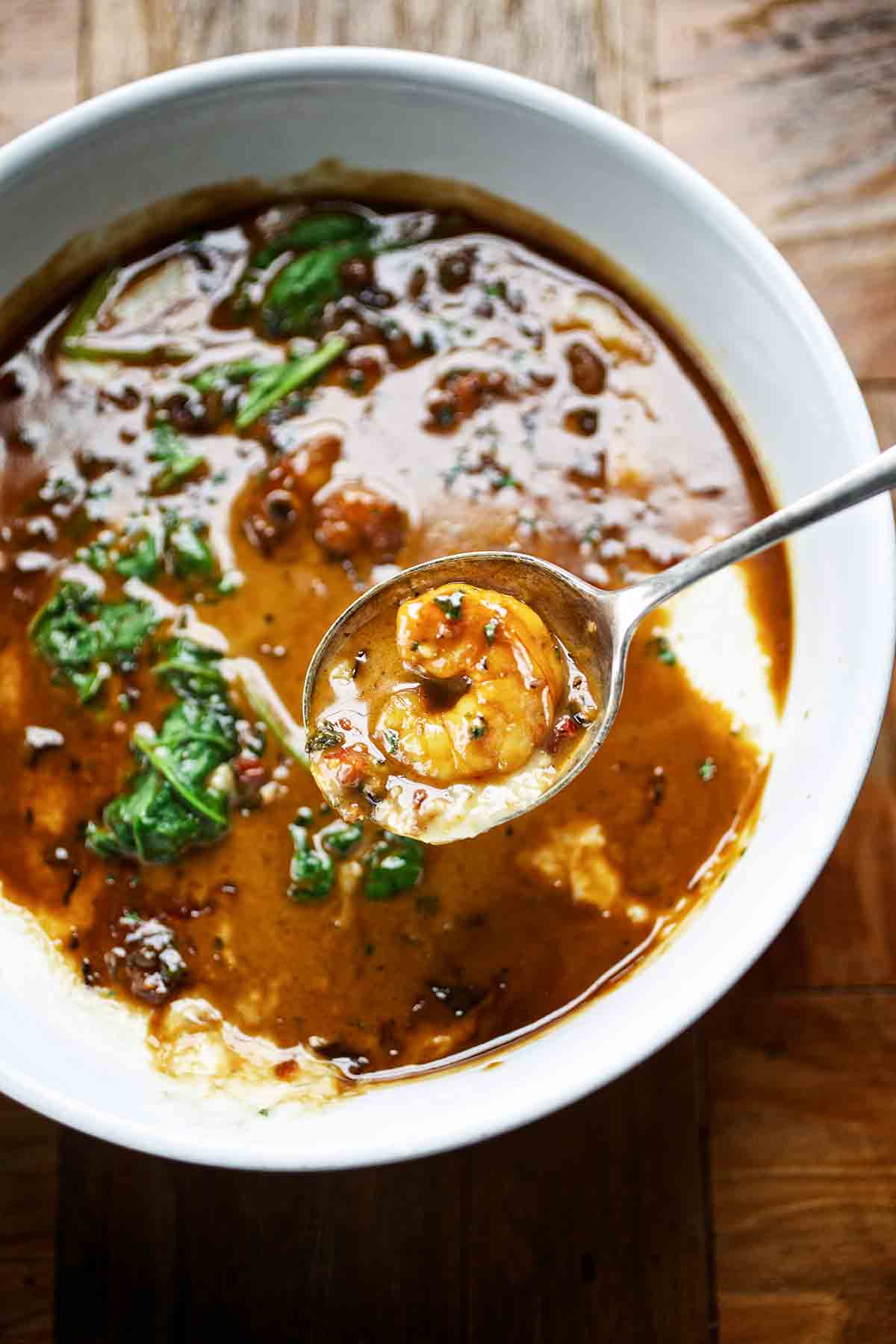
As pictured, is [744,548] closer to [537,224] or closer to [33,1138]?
[537,224]

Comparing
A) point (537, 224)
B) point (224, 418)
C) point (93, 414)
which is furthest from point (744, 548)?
point (93, 414)

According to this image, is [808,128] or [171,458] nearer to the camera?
[171,458]

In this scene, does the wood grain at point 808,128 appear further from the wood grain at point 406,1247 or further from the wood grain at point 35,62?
the wood grain at point 406,1247

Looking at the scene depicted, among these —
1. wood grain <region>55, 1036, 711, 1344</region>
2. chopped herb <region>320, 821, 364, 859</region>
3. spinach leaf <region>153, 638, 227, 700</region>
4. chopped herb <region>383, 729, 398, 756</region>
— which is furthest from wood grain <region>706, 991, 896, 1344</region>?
spinach leaf <region>153, 638, 227, 700</region>

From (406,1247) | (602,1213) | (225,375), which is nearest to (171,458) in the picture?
(225,375)

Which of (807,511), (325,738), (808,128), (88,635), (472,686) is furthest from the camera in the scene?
(808,128)

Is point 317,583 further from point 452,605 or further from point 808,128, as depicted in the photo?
point 808,128
